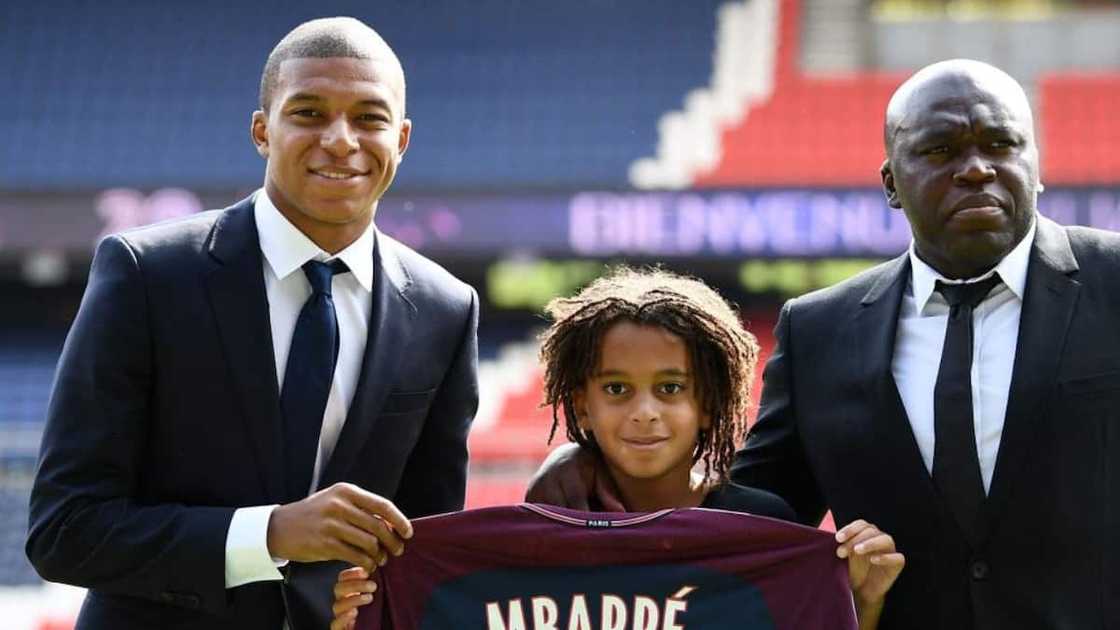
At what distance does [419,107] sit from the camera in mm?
12711

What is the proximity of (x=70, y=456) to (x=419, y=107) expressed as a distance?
409 inches

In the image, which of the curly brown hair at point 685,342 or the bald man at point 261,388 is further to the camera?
the curly brown hair at point 685,342

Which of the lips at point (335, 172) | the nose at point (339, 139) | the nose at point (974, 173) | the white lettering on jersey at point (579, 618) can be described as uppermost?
the nose at point (339, 139)

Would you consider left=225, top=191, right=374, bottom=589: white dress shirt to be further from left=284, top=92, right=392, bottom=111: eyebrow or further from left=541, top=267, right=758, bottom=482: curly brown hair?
left=541, top=267, right=758, bottom=482: curly brown hair

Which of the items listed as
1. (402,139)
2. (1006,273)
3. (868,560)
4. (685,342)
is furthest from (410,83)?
(868,560)

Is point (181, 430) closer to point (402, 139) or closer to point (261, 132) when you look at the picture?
point (261, 132)

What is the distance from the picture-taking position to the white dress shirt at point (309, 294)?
2658 millimetres

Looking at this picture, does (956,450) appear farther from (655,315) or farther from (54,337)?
(54,337)

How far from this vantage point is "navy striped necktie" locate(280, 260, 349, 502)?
260 centimetres

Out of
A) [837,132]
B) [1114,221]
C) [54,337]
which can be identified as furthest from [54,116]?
[1114,221]

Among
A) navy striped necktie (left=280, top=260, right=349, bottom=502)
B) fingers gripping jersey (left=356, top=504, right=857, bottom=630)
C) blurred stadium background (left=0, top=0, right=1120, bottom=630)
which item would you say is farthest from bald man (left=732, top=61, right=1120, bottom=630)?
blurred stadium background (left=0, top=0, right=1120, bottom=630)

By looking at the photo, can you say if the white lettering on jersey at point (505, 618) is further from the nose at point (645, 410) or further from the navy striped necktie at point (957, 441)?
the navy striped necktie at point (957, 441)

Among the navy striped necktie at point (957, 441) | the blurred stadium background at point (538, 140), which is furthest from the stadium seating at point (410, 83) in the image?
the navy striped necktie at point (957, 441)

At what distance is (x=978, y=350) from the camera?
262 centimetres
